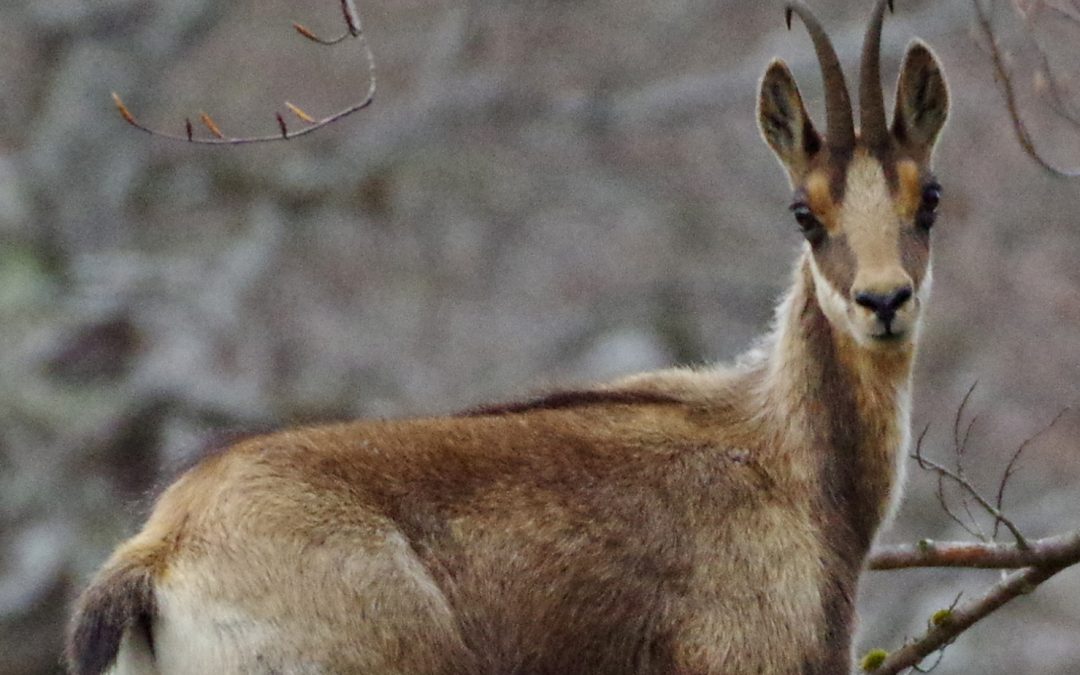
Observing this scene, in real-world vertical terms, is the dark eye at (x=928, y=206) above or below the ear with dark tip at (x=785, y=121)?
below

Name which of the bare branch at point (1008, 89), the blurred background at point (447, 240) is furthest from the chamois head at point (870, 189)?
the blurred background at point (447, 240)

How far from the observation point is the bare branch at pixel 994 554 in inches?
292

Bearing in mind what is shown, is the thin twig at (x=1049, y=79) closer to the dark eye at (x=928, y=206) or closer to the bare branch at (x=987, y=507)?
the dark eye at (x=928, y=206)

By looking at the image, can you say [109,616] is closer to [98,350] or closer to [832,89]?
[832,89]

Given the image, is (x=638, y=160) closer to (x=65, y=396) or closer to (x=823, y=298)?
(x=65, y=396)

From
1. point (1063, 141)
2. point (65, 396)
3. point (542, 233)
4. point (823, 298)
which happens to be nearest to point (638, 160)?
point (542, 233)

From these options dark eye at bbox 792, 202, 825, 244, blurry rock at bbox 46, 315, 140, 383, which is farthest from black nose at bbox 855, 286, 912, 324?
blurry rock at bbox 46, 315, 140, 383

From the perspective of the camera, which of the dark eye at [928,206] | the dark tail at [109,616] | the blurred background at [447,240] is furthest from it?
the blurred background at [447,240]

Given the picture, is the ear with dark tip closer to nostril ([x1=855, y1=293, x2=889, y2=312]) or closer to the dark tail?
nostril ([x1=855, y1=293, x2=889, y2=312])

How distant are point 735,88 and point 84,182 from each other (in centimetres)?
680

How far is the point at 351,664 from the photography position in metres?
6.71

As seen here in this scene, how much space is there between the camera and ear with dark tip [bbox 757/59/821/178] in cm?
807

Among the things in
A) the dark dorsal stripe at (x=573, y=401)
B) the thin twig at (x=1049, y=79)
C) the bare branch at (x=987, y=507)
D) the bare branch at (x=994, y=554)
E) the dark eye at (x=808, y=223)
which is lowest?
the bare branch at (x=994, y=554)

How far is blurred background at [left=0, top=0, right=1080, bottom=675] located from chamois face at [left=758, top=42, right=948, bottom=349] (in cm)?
864
